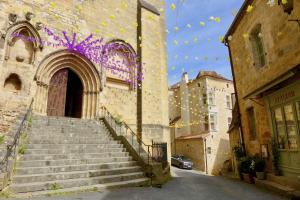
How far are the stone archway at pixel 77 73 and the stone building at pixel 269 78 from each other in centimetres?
743

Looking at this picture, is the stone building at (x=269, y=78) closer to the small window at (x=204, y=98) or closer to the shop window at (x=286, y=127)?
the shop window at (x=286, y=127)

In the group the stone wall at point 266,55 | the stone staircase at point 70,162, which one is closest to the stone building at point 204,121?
the stone wall at point 266,55

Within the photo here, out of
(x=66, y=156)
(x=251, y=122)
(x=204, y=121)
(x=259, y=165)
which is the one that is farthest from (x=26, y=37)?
(x=204, y=121)

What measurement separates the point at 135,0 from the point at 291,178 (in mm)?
13385

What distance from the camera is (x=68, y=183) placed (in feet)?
17.4

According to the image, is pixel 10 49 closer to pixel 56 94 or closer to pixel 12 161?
pixel 56 94

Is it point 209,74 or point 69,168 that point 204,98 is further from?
point 69,168

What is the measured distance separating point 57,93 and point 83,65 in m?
2.02

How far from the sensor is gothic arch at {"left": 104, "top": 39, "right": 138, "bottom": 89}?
12.9 m

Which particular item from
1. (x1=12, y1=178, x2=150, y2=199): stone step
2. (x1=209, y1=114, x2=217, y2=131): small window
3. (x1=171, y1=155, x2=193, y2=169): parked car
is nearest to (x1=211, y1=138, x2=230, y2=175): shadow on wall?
(x1=209, y1=114, x2=217, y2=131): small window

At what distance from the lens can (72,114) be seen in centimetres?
1274

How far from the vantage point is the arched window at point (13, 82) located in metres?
9.56

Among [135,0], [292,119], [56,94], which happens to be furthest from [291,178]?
[135,0]

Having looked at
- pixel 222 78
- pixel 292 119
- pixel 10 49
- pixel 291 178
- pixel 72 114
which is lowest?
pixel 291 178
